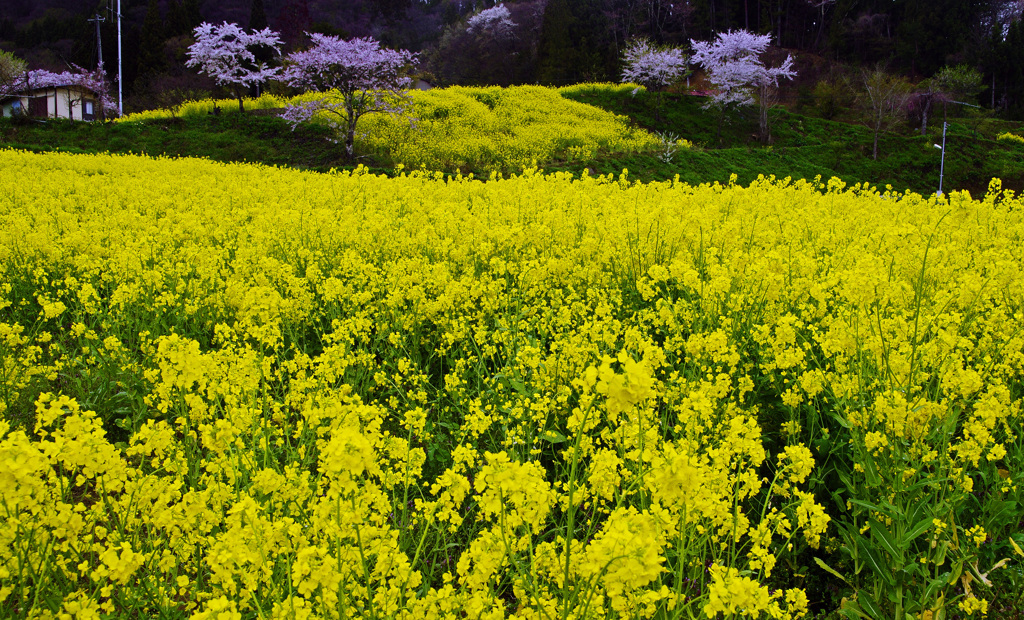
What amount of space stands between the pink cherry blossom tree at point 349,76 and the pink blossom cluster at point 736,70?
1466cm

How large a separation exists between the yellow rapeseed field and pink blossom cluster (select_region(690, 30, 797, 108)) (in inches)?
886

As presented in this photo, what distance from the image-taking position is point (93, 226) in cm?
618

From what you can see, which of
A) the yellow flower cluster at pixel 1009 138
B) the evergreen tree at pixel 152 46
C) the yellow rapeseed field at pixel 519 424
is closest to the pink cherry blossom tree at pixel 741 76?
the yellow flower cluster at pixel 1009 138

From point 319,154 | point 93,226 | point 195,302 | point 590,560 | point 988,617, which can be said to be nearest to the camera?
point 590,560

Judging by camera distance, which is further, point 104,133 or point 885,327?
point 104,133

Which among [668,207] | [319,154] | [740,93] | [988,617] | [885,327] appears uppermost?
[740,93]

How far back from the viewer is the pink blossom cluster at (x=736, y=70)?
26.5 m

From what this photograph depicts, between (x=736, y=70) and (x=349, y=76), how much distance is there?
694 inches

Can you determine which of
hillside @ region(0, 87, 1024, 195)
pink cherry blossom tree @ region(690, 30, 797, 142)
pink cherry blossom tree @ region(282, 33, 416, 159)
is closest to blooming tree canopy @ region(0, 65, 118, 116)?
hillside @ region(0, 87, 1024, 195)

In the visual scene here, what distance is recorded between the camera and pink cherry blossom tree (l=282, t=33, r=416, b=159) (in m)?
17.3

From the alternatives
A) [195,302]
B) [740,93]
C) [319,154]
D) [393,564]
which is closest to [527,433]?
[393,564]

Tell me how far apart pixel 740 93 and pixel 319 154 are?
18.2 m

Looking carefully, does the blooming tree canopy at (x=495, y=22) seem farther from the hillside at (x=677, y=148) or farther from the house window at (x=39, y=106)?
the house window at (x=39, y=106)

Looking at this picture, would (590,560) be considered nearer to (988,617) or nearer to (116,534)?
(116,534)
